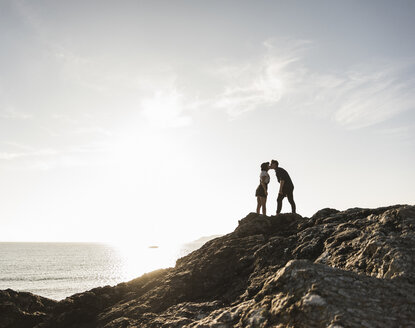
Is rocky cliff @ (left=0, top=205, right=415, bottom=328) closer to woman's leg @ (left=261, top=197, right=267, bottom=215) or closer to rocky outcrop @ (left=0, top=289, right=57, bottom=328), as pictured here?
rocky outcrop @ (left=0, top=289, right=57, bottom=328)

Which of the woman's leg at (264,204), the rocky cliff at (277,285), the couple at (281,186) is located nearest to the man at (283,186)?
the couple at (281,186)

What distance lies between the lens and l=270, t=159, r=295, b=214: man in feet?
48.6

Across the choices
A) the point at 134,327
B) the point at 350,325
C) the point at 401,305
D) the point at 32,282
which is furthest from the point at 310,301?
the point at 32,282

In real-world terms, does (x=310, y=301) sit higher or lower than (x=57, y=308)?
higher

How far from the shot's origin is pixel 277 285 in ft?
17.5

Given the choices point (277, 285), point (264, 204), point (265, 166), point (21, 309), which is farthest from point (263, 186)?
point (21, 309)

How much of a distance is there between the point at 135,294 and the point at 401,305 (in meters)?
6.72

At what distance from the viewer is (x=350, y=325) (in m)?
4.07

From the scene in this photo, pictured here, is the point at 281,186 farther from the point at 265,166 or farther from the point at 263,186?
the point at 265,166

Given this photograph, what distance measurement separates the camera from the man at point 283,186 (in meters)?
14.8

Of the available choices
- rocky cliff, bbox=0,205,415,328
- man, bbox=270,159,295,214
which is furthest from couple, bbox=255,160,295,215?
rocky cliff, bbox=0,205,415,328

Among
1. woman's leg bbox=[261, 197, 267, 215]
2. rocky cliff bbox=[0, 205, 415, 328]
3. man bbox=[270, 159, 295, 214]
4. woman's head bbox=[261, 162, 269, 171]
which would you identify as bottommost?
rocky cliff bbox=[0, 205, 415, 328]

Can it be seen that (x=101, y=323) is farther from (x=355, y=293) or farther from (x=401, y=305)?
(x=401, y=305)

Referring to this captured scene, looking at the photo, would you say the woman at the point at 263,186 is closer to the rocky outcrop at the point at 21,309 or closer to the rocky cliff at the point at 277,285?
the rocky cliff at the point at 277,285
